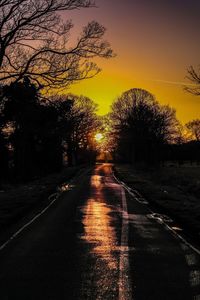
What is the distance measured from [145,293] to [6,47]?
27.0 meters

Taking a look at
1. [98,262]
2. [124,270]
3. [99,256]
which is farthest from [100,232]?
[124,270]

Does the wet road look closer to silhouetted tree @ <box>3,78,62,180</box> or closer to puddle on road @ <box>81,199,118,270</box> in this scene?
puddle on road @ <box>81,199,118,270</box>

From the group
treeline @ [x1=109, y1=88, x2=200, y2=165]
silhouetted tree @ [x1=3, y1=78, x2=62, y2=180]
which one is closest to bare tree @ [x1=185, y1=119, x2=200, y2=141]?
treeline @ [x1=109, y1=88, x2=200, y2=165]

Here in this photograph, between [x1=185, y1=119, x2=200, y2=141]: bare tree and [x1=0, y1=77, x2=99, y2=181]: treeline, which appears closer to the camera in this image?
[x1=0, y1=77, x2=99, y2=181]: treeline

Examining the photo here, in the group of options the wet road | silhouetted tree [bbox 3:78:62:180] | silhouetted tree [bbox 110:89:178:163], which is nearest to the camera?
the wet road

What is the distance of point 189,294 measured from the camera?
25.1 ft

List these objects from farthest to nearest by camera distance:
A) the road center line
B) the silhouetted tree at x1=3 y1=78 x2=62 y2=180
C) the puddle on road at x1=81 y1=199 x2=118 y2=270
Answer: the silhouetted tree at x1=3 y1=78 x2=62 y2=180 < the puddle on road at x1=81 y1=199 x2=118 y2=270 < the road center line

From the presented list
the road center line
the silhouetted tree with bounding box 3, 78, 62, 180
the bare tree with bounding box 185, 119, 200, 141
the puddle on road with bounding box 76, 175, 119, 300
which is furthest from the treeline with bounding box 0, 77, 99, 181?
the bare tree with bounding box 185, 119, 200, 141

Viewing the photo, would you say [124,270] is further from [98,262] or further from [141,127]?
[141,127]

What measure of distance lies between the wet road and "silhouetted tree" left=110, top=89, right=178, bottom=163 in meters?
68.9

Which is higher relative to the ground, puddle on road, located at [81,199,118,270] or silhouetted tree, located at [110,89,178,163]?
silhouetted tree, located at [110,89,178,163]

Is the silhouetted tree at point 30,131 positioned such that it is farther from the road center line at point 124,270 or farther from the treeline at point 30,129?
the road center line at point 124,270

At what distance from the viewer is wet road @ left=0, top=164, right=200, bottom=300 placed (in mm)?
7773

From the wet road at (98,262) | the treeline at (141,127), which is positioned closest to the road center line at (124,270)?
the wet road at (98,262)
